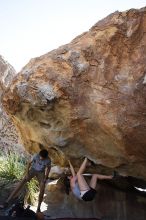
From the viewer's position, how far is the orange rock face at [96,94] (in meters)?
5.90

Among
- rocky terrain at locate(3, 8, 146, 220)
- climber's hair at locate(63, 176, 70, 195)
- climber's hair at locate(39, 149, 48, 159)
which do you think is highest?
rocky terrain at locate(3, 8, 146, 220)

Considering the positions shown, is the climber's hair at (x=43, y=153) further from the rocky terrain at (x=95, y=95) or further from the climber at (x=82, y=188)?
the climber at (x=82, y=188)

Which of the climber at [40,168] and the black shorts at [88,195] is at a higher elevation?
the climber at [40,168]

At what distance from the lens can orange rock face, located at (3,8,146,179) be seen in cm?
590

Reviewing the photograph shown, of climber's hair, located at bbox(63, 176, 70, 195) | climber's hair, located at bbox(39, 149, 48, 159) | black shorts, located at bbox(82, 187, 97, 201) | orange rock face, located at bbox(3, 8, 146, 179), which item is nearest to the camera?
orange rock face, located at bbox(3, 8, 146, 179)

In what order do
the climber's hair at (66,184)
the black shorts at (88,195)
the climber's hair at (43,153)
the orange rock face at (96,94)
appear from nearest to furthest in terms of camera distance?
the orange rock face at (96,94) < the black shorts at (88,195) < the climber's hair at (43,153) < the climber's hair at (66,184)

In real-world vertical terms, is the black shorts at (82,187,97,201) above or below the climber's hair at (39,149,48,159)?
below

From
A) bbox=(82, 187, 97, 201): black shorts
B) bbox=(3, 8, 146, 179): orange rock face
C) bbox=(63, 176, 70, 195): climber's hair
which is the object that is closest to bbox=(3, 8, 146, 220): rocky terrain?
bbox=(3, 8, 146, 179): orange rock face

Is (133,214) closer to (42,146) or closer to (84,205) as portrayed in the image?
(84,205)

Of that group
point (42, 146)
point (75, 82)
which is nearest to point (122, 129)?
point (75, 82)

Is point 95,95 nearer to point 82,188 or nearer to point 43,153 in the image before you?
point 82,188

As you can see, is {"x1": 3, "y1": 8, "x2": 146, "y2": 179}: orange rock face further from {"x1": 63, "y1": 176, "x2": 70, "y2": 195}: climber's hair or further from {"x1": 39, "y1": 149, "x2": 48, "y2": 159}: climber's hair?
{"x1": 63, "y1": 176, "x2": 70, "y2": 195}: climber's hair

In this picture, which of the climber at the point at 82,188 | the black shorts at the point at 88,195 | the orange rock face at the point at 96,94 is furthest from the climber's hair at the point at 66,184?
the black shorts at the point at 88,195

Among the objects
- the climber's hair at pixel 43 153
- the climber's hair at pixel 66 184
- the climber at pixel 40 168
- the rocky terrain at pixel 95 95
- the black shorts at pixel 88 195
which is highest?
the rocky terrain at pixel 95 95
